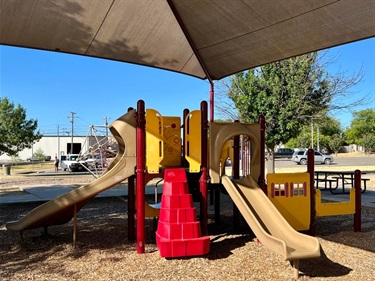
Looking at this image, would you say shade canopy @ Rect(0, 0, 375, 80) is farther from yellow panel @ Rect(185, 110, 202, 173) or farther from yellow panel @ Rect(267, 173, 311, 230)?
yellow panel @ Rect(267, 173, 311, 230)

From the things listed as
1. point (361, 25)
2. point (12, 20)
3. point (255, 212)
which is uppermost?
point (12, 20)

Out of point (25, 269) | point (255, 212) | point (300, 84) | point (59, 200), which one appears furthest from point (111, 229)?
point (300, 84)

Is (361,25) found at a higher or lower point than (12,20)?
lower

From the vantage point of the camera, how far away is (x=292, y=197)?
252 inches

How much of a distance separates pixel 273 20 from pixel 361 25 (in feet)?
4.61

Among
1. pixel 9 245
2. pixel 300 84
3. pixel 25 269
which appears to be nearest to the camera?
pixel 25 269

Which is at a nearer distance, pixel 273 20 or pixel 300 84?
pixel 273 20

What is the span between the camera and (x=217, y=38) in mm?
7500

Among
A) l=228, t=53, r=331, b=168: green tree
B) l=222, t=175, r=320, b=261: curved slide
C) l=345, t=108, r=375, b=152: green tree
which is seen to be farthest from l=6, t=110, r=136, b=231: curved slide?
l=345, t=108, r=375, b=152: green tree

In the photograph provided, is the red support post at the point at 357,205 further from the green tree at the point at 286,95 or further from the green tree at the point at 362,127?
the green tree at the point at 362,127

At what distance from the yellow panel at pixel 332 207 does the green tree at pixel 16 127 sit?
36.5 meters

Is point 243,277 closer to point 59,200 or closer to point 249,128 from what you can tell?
point 249,128

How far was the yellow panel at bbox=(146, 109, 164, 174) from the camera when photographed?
19.3 ft

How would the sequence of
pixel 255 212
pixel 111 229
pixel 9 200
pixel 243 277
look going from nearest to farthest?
1. pixel 243 277
2. pixel 255 212
3. pixel 111 229
4. pixel 9 200
